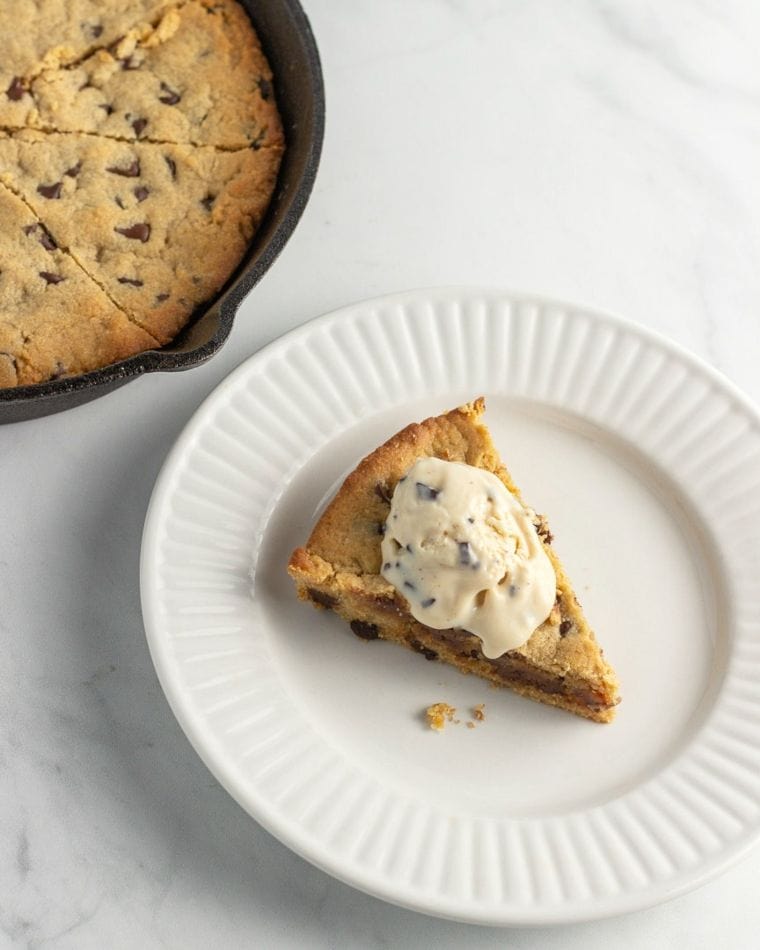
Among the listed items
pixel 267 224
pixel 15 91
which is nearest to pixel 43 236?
pixel 15 91

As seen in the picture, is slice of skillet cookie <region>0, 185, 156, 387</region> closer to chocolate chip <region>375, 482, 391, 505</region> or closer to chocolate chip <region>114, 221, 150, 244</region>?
chocolate chip <region>114, 221, 150, 244</region>

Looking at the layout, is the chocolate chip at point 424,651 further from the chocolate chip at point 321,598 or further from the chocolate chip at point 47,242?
the chocolate chip at point 47,242

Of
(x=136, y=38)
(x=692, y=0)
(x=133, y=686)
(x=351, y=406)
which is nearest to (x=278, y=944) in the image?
(x=133, y=686)

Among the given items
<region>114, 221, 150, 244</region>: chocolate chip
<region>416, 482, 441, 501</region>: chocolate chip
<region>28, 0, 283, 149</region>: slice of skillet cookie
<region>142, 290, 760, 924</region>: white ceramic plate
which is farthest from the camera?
<region>28, 0, 283, 149</region>: slice of skillet cookie

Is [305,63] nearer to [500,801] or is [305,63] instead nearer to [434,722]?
[434,722]

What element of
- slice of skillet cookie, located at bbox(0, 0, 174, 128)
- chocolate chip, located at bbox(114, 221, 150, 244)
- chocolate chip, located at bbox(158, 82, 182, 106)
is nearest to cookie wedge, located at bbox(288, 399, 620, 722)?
chocolate chip, located at bbox(114, 221, 150, 244)

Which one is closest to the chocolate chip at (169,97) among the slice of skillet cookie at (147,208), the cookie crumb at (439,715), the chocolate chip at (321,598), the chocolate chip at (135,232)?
the slice of skillet cookie at (147,208)
